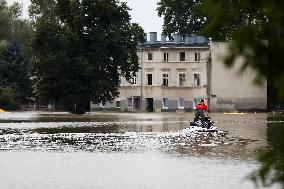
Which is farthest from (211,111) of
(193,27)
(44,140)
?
(44,140)

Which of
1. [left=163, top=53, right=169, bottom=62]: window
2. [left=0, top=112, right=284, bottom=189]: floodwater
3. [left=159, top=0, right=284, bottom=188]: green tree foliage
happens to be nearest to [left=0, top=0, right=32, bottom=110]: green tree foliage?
[left=163, top=53, right=169, bottom=62]: window

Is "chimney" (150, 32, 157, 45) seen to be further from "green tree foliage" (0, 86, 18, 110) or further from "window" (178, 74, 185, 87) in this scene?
"green tree foliage" (0, 86, 18, 110)

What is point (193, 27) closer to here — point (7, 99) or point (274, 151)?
point (7, 99)

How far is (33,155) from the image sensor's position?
72.5ft

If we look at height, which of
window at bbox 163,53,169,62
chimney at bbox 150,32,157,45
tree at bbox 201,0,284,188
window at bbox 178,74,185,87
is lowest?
tree at bbox 201,0,284,188

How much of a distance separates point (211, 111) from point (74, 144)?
247ft

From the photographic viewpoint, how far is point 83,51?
79.6 m

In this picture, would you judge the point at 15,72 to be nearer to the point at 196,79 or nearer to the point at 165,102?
the point at 165,102

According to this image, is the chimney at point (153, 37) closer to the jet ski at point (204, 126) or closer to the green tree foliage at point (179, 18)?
the green tree foliage at point (179, 18)

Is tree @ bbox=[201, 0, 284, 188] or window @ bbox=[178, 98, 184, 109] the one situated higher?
window @ bbox=[178, 98, 184, 109]

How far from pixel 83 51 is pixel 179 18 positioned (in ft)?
95.2

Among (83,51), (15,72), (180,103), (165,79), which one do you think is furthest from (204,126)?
(165,79)

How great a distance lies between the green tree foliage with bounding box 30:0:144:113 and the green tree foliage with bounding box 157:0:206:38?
23722 mm

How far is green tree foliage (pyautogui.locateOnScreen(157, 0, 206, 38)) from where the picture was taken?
105062mm
